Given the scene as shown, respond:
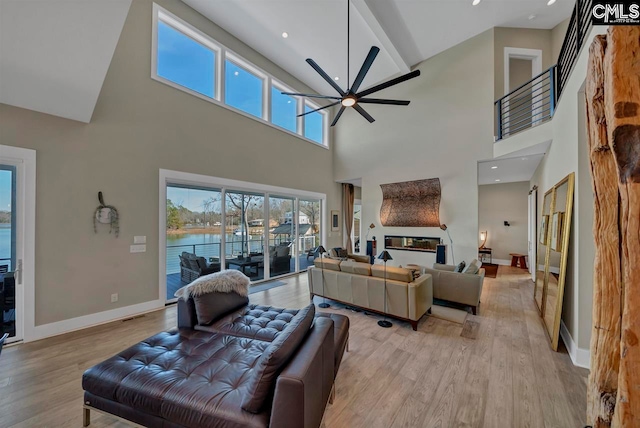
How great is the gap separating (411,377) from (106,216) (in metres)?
4.46

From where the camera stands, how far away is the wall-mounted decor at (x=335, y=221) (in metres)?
7.97

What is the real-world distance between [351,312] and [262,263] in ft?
8.95

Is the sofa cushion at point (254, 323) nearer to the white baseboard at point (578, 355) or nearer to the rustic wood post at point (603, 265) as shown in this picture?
the rustic wood post at point (603, 265)

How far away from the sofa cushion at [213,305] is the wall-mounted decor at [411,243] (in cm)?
496

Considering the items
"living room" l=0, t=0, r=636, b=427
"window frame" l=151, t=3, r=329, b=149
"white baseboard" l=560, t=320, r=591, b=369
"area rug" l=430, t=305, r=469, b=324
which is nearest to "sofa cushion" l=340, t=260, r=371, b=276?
"living room" l=0, t=0, r=636, b=427

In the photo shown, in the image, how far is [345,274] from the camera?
12.7 ft

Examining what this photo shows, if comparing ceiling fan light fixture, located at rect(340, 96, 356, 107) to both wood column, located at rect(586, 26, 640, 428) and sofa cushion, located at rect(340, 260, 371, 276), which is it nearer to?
sofa cushion, located at rect(340, 260, 371, 276)

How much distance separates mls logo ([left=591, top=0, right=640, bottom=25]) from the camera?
1.38 meters

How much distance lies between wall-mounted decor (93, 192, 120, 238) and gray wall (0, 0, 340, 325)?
59mm

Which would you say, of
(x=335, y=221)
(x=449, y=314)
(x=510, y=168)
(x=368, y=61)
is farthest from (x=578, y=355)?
(x=335, y=221)

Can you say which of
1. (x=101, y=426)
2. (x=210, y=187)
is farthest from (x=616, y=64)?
(x=210, y=187)

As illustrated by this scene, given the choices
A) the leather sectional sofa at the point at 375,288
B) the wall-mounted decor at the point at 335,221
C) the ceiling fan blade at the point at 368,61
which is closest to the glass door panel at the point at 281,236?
the wall-mounted decor at the point at 335,221

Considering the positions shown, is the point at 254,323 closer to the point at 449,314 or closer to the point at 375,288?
the point at 375,288

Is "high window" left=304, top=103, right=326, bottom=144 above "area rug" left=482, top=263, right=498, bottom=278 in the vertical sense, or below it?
above
